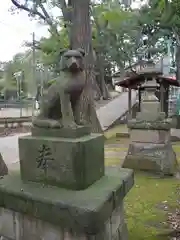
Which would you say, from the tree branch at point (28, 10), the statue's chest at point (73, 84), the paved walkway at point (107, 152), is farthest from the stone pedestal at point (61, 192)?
the tree branch at point (28, 10)

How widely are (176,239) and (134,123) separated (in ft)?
Answer: 11.1

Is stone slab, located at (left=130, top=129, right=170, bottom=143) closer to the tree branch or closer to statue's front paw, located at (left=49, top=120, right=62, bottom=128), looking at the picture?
statue's front paw, located at (left=49, top=120, right=62, bottom=128)

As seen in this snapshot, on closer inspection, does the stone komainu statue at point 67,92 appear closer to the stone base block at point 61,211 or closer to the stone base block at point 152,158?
the stone base block at point 61,211

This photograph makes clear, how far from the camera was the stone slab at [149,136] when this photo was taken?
596 cm

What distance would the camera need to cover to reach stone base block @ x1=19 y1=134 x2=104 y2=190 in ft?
7.08

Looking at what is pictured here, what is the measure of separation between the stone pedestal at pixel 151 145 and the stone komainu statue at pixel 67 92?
3.88 m

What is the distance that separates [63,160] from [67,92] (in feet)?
2.09

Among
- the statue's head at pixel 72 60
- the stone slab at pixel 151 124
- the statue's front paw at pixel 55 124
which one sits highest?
the statue's head at pixel 72 60

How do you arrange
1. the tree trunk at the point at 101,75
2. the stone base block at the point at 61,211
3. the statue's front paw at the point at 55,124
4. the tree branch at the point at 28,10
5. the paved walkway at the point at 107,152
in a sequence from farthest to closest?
the tree trunk at the point at 101,75
the tree branch at the point at 28,10
the paved walkway at the point at 107,152
the statue's front paw at the point at 55,124
the stone base block at the point at 61,211

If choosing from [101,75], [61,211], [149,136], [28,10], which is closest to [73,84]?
[61,211]

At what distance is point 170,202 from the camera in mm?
4262

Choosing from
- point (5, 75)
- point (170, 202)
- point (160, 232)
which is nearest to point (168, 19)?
point (170, 202)

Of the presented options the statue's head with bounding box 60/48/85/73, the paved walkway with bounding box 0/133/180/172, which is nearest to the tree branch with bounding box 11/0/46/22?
the paved walkway with bounding box 0/133/180/172

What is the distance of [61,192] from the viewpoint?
2.15 meters
